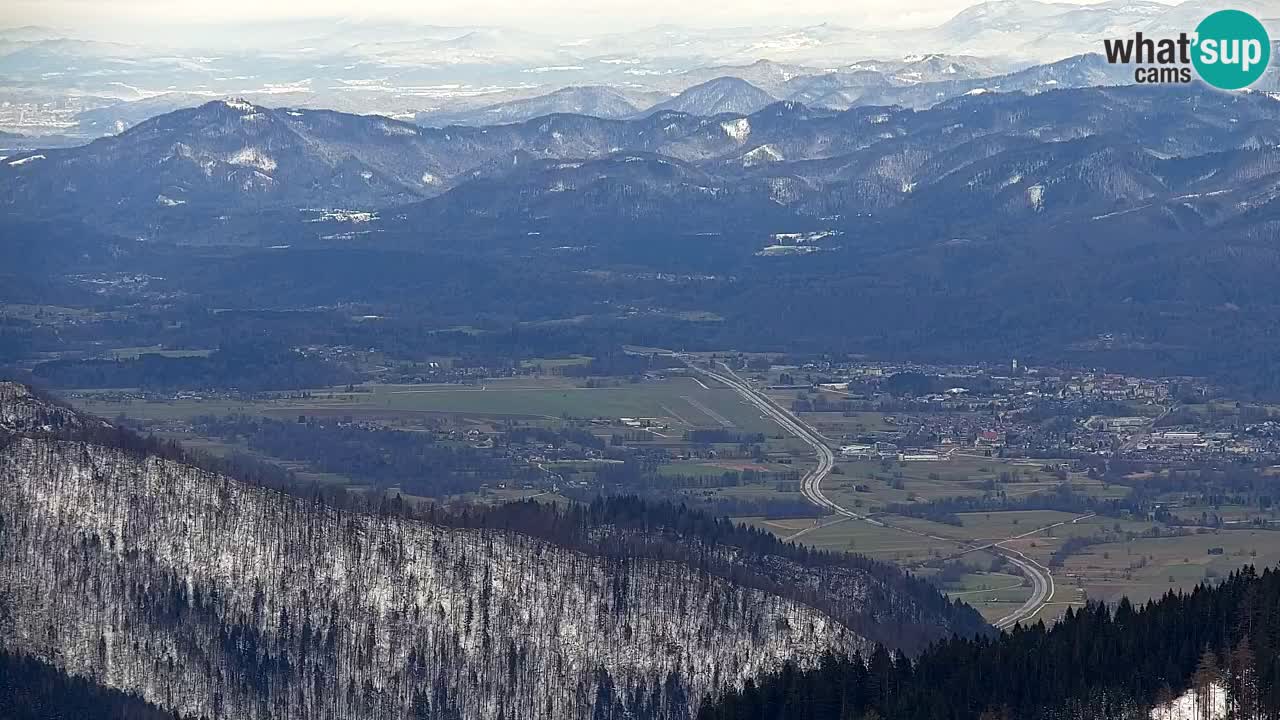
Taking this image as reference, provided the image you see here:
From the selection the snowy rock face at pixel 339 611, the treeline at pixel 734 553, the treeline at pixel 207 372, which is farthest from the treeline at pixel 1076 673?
the treeline at pixel 207 372

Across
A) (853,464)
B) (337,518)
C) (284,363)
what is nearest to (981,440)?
(853,464)

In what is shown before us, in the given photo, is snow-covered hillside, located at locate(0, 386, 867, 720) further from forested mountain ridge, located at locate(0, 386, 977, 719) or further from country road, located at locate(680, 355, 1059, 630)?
country road, located at locate(680, 355, 1059, 630)

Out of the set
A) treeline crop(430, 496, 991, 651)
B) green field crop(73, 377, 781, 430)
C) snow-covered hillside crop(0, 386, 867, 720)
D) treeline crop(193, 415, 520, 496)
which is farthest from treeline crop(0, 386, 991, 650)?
green field crop(73, 377, 781, 430)

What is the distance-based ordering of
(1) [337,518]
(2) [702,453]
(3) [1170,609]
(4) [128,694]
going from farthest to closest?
(2) [702,453]
(1) [337,518]
(4) [128,694]
(3) [1170,609]

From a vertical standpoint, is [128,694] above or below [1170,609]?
below

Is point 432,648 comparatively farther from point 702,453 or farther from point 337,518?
point 702,453

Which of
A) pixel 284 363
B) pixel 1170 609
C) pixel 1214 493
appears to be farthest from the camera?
pixel 284 363

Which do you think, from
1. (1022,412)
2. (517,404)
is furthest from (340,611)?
(1022,412)
